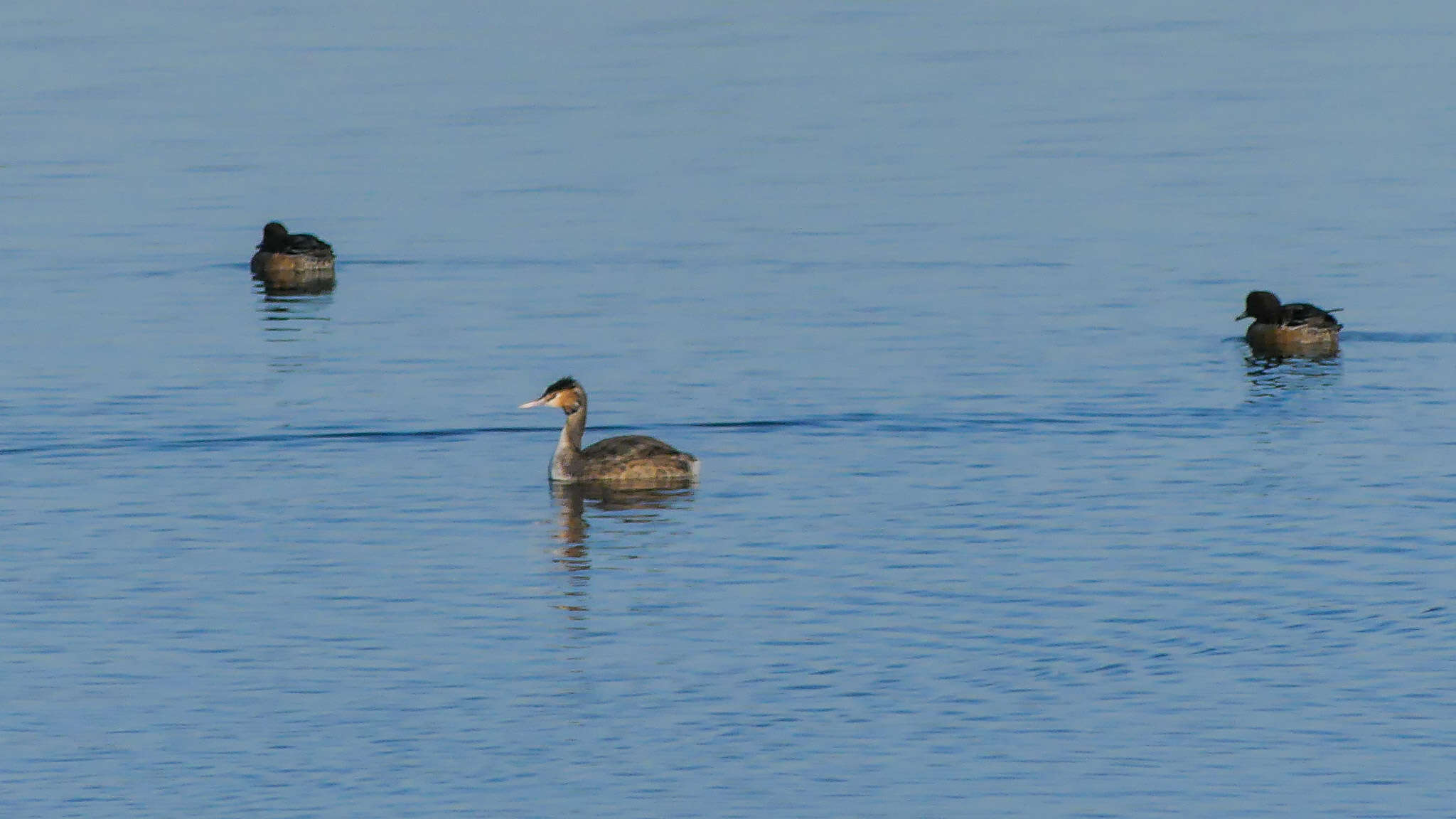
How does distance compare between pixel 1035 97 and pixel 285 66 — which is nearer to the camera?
pixel 1035 97

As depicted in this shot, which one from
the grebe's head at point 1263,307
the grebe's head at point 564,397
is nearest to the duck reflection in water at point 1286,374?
the grebe's head at point 1263,307

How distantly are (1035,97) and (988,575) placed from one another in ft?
98.5

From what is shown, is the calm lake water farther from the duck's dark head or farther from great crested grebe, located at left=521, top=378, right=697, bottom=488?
the duck's dark head

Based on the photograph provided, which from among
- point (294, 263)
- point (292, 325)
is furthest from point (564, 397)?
point (294, 263)

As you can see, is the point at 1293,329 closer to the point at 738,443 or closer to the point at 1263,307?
the point at 1263,307

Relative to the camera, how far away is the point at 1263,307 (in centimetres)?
3153

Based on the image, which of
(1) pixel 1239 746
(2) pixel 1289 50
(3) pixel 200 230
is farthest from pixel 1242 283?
(2) pixel 1289 50

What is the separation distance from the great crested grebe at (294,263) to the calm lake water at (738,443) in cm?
47

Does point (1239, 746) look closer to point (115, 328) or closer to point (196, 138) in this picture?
point (115, 328)

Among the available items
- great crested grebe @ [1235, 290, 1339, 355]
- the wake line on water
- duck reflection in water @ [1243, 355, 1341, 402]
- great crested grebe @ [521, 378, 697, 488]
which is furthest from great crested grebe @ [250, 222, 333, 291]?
duck reflection in water @ [1243, 355, 1341, 402]

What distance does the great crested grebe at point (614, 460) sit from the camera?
24.7m

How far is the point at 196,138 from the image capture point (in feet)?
153

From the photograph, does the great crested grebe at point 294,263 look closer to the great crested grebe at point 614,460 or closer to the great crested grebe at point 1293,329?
the great crested grebe at point 614,460

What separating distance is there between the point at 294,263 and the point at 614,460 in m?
11.7
